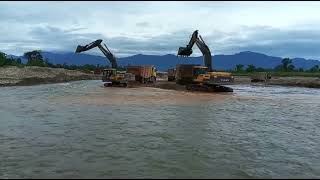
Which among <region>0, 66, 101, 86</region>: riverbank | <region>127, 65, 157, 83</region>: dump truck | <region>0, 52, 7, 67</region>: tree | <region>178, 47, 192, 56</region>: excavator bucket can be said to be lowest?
<region>0, 66, 101, 86</region>: riverbank

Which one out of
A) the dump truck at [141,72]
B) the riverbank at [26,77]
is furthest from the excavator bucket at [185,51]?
the riverbank at [26,77]

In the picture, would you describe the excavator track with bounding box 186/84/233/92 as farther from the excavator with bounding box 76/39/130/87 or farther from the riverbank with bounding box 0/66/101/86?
the riverbank with bounding box 0/66/101/86

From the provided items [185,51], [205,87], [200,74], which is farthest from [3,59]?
[205,87]

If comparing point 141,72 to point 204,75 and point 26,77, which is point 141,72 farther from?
point 26,77

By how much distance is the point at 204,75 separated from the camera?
42.7 metres

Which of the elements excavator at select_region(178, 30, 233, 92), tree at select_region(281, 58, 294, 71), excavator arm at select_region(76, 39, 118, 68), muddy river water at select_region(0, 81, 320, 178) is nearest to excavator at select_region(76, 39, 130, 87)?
excavator arm at select_region(76, 39, 118, 68)

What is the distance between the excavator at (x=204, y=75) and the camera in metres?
41.2

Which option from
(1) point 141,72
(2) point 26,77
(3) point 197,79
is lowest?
(2) point 26,77

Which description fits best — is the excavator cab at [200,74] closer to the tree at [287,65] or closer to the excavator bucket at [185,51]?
→ the excavator bucket at [185,51]

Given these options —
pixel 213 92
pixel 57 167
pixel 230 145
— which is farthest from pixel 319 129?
pixel 213 92

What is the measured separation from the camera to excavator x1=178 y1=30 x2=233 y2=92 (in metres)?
41.2

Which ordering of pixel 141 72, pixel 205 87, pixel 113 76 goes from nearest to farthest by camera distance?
pixel 205 87
pixel 113 76
pixel 141 72

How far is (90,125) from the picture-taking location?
18672 mm

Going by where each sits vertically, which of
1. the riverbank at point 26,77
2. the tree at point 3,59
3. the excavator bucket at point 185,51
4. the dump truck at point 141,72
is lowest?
the riverbank at point 26,77
